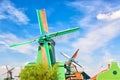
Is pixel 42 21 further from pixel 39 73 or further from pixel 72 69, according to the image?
pixel 39 73

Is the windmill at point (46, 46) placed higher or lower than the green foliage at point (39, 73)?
higher

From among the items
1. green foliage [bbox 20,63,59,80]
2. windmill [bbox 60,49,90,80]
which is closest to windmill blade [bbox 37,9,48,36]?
windmill [bbox 60,49,90,80]

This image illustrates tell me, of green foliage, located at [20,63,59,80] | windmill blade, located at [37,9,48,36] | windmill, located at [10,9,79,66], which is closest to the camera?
green foliage, located at [20,63,59,80]

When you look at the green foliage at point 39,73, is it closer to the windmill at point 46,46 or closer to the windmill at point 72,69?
the windmill at point 46,46

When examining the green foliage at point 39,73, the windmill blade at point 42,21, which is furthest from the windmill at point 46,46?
the green foliage at point 39,73

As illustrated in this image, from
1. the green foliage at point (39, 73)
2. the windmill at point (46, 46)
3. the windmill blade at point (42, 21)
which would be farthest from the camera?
the windmill blade at point (42, 21)

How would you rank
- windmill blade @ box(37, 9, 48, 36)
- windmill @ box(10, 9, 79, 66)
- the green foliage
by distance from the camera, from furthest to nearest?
1. windmill blade @ box(37, 9, 48, 36)
2. windmill @ box(10, 9, 79, 66)
3. the green foliage

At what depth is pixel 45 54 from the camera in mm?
66438

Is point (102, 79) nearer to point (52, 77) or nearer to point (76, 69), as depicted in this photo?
point (76, 69)

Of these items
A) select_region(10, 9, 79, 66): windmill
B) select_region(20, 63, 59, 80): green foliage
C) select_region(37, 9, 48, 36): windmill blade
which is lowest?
select_region(20, 63, 59, 80): green foliage

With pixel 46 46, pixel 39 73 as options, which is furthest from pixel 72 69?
pixel 39 73

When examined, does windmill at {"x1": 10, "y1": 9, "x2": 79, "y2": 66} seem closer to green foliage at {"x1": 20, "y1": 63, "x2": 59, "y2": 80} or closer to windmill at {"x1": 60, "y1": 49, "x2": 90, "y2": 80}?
windmill at {"x1": 60, "y1": 49, "x2": 90, "y2": 80}

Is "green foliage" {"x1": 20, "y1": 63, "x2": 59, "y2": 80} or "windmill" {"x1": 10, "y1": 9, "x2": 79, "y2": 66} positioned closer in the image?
"green foliage" {"x1": 20, "y1": 63, "x2": 59, "y2": 80}

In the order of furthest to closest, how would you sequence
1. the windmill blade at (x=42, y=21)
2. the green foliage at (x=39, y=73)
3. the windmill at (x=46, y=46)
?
the windmill blade at (x=42, y=21)
the windmill at (x=46, y=46)
the green foliage at (x=39, y=73)
